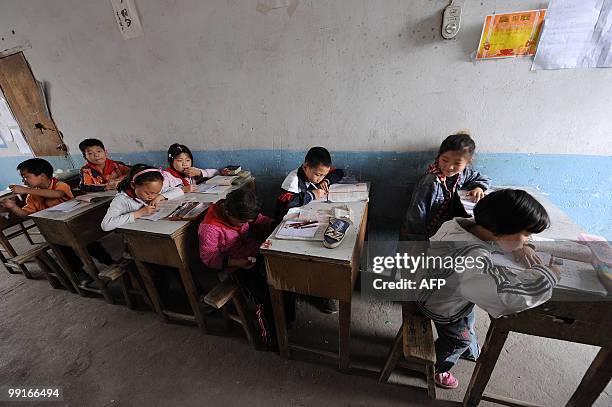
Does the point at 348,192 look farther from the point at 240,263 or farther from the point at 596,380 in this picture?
the point at 596,380

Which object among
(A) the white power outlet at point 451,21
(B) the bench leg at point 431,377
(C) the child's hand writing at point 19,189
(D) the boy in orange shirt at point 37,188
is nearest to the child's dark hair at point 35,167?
(D) the boy in orange shirt at point 37,188

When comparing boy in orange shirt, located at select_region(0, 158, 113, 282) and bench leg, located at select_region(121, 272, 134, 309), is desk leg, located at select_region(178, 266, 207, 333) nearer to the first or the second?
bench leg, located at select_region(121, 272, 134, 309)

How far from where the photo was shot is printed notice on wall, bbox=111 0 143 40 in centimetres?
219

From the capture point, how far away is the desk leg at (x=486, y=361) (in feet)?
3.53

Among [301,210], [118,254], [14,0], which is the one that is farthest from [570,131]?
[14,0]

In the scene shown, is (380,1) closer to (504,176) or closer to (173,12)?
(504,176)

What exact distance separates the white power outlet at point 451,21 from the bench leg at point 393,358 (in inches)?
71.3

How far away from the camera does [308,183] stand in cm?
190

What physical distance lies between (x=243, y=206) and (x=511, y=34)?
192 cm

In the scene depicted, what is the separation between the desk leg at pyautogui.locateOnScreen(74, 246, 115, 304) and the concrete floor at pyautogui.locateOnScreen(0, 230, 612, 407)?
137mm

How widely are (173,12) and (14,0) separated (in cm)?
194

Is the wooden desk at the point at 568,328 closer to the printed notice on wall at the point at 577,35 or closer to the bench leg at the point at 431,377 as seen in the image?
the bench leg at the point at 431,377

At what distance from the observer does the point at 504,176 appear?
183cm

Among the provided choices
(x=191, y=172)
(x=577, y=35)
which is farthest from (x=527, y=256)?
(x=191, y=172)
